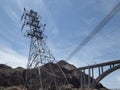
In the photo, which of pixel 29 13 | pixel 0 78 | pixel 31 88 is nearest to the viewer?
pixel 29 13

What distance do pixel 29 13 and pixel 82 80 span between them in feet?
97.0

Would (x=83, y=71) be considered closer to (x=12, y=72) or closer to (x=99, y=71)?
(x=99, y=71)

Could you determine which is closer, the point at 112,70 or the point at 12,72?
the point at 112,70

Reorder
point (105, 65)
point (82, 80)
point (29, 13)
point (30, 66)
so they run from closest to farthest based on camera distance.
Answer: point (30, 66)
point (29, 13)
point (105, 65)
point (82, 80)

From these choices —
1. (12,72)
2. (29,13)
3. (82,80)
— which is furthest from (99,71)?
(12,72)

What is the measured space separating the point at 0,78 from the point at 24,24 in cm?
3463

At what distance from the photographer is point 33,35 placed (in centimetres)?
5200

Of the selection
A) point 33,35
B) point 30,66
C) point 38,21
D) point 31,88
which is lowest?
point 31,88

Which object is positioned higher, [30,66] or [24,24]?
[24,24]

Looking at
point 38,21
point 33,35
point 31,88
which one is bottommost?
point 31,88

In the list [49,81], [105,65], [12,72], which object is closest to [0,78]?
[12,72]

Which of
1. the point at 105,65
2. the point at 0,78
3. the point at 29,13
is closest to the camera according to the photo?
the point at 29,13

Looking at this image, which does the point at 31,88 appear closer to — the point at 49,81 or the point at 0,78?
the point at 49,81

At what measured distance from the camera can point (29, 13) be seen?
2117 inches
